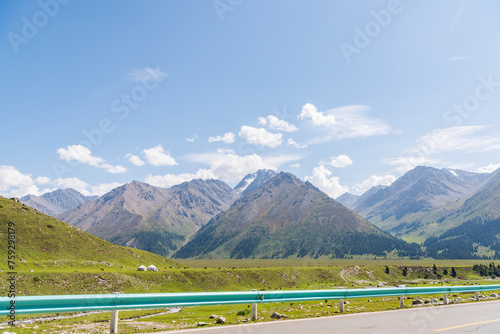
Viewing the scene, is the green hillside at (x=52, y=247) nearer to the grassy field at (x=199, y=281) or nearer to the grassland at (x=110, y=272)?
the grassland at (x=110, y=272)

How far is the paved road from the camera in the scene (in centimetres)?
1266

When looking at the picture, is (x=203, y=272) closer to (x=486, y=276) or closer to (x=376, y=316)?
(x=376, y=316)

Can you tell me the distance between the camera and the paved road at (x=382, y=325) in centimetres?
1266

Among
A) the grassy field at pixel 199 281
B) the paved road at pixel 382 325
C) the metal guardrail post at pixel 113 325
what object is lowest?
the grassy field at pixel 199 281

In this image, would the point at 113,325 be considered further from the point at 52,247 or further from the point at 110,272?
the point at 52,247

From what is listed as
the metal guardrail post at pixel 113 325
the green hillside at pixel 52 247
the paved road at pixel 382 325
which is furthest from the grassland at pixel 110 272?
the paved road at pixel 382 325

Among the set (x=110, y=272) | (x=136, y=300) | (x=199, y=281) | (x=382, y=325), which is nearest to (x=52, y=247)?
(x=110, y=272)

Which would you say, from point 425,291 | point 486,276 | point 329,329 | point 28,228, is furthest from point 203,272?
point 486,276

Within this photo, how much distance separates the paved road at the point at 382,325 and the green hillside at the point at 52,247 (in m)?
95.7

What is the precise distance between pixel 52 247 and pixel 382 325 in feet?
394

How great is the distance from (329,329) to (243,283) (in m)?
98.3

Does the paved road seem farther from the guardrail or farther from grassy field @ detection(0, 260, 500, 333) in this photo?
grassy field @ detection(0, 260, 500, 333)

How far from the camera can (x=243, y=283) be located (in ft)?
346

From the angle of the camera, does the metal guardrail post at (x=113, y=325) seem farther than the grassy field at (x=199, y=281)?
→ No
